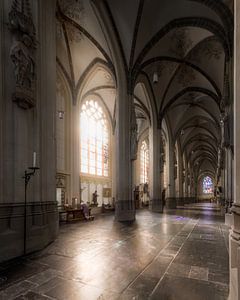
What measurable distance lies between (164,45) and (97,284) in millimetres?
13200

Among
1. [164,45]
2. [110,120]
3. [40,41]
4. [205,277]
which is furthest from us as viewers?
[110,120]

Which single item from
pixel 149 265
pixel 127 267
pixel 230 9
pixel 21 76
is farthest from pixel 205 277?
pixel 230 9

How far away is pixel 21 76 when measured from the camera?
16.1 feet

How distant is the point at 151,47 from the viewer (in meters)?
12.5

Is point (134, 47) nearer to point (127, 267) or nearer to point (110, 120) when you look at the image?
point (110, 120)

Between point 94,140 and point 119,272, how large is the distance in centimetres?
1474

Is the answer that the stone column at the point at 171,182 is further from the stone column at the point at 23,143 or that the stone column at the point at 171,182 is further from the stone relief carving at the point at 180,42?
the stone column at the point at 23,143

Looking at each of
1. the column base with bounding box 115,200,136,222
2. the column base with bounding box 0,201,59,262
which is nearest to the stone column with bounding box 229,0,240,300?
the column base with bounding box 0,201,59,262

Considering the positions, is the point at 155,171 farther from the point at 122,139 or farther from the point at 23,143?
the point at 23,143

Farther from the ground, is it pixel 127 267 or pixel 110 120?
pixel 110 120

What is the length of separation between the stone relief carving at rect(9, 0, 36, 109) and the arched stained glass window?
11.2 meters

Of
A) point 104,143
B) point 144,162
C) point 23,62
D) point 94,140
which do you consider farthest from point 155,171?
point 23,62

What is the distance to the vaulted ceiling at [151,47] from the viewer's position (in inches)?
417

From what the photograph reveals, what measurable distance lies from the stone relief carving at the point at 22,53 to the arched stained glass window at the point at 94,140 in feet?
36.9
